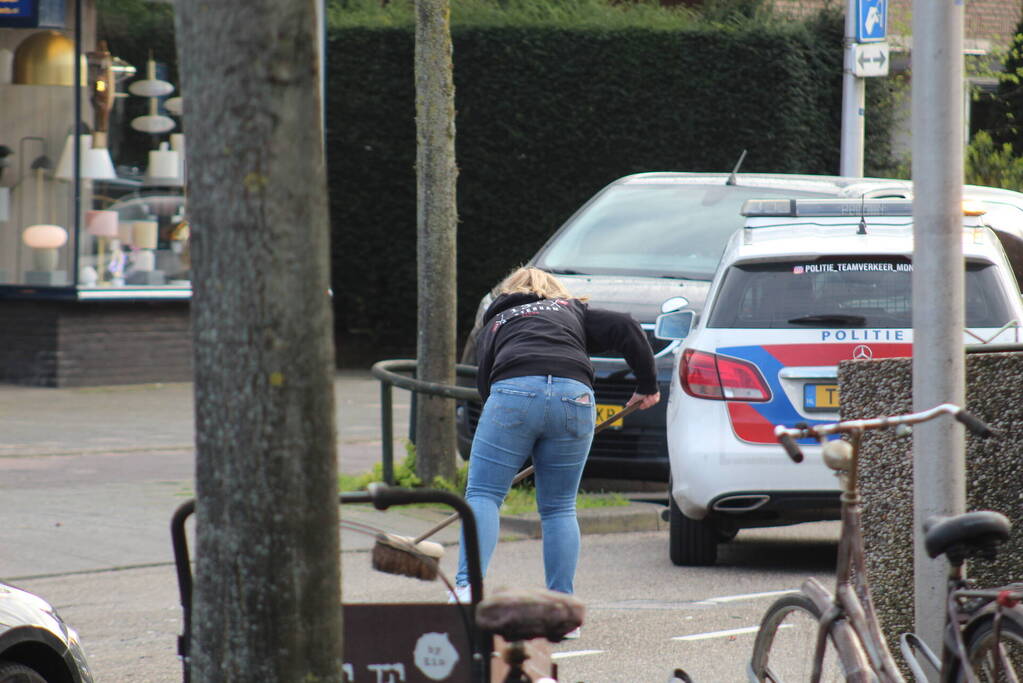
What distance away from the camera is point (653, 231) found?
37.8 ft

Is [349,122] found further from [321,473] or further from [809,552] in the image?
[321,473]

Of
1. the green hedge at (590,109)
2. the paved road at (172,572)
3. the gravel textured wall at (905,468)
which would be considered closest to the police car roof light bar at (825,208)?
the paved road at (172,572)

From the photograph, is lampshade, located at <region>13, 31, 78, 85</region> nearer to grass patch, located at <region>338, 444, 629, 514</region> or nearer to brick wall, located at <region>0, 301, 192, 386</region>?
brick wall, located at <region>0, 301, 192, 386</region>

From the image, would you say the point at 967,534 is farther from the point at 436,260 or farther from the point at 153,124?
the point at 153,124

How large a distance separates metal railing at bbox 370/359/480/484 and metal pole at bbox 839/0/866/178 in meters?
5.21

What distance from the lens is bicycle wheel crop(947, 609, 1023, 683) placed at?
4102 mm

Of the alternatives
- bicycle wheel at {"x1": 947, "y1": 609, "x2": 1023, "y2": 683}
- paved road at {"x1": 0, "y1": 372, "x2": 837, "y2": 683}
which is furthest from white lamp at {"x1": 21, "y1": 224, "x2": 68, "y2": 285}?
bicycle wheel at {"x1": 947, "y1": 609, "x2": 1023, "y2": 683}

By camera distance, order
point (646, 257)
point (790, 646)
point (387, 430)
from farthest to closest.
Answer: point (646, 257) → point (387, 430) → point (790, 646)

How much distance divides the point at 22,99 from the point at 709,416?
11.0 meters

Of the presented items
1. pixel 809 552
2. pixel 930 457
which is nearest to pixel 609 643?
pixel 930 457

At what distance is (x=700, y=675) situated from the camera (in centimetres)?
635

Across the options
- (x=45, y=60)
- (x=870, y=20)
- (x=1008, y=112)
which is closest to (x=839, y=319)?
(x=870, y=20)

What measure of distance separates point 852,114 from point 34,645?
431 inches

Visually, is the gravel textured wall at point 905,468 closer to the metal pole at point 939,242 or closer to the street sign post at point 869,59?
the metal pole at point 939,242
